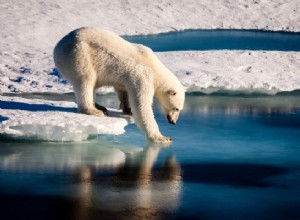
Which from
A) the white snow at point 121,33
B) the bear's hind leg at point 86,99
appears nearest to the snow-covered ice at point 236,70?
the white snow at point 121,33

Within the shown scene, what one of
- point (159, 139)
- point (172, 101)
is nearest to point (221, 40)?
point (172, 101)

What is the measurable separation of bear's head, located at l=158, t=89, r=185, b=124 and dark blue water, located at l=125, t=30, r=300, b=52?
9414 mm

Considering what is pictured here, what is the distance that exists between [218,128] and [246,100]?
8.80 feet

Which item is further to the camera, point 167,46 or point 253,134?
point 167,46

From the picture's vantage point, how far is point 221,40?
21.0 metres

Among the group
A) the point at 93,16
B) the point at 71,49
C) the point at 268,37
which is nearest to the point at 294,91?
the point at 71,49

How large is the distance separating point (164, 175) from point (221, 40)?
14129mm

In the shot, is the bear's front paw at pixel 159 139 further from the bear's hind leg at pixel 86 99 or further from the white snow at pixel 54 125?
the bear's hind leg at pixel 86 99

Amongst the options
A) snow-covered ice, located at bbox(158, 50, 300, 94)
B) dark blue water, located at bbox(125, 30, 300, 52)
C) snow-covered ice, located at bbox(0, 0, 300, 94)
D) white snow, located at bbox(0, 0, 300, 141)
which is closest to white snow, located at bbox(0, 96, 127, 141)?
white snow, located at bbox(0, 0, 300, 141)

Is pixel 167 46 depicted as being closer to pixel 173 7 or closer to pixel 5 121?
pixel 173 7

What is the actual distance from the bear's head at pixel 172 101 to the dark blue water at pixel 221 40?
941 cm

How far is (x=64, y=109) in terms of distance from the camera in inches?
367

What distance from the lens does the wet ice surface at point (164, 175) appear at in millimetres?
6016

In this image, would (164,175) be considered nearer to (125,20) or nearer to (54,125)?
(54,125)
